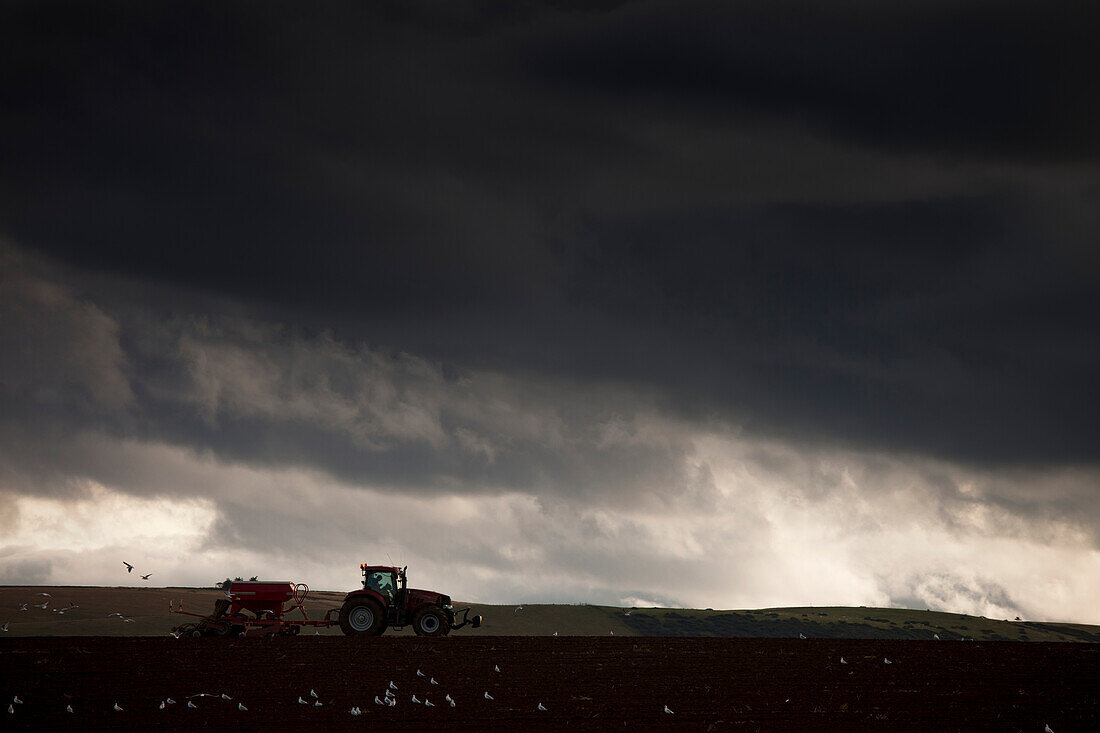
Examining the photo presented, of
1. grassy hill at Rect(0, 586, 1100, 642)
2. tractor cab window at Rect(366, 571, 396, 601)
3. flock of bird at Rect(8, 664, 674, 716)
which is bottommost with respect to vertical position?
flock of bird at Rect(8, 664, 674, 716)

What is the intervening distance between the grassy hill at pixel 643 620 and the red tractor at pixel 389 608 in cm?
5671

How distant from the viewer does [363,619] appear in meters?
45.6

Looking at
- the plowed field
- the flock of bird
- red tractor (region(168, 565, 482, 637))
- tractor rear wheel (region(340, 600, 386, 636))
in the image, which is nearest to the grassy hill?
red tractor (region(168, 565, 482, 637))

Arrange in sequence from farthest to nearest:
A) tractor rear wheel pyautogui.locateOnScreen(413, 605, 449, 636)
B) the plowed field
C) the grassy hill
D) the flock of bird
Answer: the grassy hill < tractor rear wheel pyautogui.locateOnScreen(413, 605, 449, 636) < the flock of bird < the plowed field

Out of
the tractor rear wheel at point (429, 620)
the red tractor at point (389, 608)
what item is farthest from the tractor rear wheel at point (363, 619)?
the tractor rear wheel at point (429, 620)

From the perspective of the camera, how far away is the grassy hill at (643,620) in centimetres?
10788

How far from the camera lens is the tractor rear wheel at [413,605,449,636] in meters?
Result: 46.1

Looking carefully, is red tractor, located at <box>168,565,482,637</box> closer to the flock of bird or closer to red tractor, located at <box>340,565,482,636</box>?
red tractor, located at <box>340,565,482,636</box>

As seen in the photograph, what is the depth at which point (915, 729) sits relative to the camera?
967 inches

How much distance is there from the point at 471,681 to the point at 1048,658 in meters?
25.5

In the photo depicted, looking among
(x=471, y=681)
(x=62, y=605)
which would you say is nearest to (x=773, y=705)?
(x=471, y=681)

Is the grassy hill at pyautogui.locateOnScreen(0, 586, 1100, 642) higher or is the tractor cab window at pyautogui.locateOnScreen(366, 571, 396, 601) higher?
the tractor cab window at pyautogui.locateOnScreen(366, 571, 396, 601)

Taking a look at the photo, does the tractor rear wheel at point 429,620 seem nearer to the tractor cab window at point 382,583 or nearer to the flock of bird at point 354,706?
the tractor cab window at point 382,583

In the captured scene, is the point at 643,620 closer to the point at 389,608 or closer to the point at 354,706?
the point at 389,608
